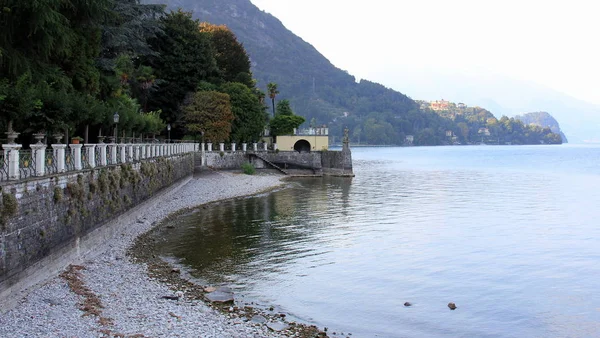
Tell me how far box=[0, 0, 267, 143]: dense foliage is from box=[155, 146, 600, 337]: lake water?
7331 millimetres

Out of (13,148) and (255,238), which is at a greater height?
(13,148)

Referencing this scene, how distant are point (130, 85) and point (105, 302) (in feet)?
147

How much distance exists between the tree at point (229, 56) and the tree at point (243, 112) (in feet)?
37.5

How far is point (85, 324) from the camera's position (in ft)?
41.0

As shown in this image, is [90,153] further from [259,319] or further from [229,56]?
[229,56]

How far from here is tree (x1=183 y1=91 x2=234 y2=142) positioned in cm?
5919

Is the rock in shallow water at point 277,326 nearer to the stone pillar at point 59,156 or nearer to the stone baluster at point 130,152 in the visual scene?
the stone pillar at point 59,156

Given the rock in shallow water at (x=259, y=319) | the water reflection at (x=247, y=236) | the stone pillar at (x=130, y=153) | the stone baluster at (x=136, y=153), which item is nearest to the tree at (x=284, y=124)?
the water reflection at (x=247, y=236)

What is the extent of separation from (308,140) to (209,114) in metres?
14.1

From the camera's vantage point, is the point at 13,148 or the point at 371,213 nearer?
the point at 13,148

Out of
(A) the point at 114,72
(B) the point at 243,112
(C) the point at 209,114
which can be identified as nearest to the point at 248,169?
(C) the point at 209,114

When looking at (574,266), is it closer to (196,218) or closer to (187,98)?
(196,218)

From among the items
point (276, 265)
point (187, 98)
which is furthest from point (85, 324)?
point (187, 98)

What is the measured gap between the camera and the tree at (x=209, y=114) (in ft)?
194
